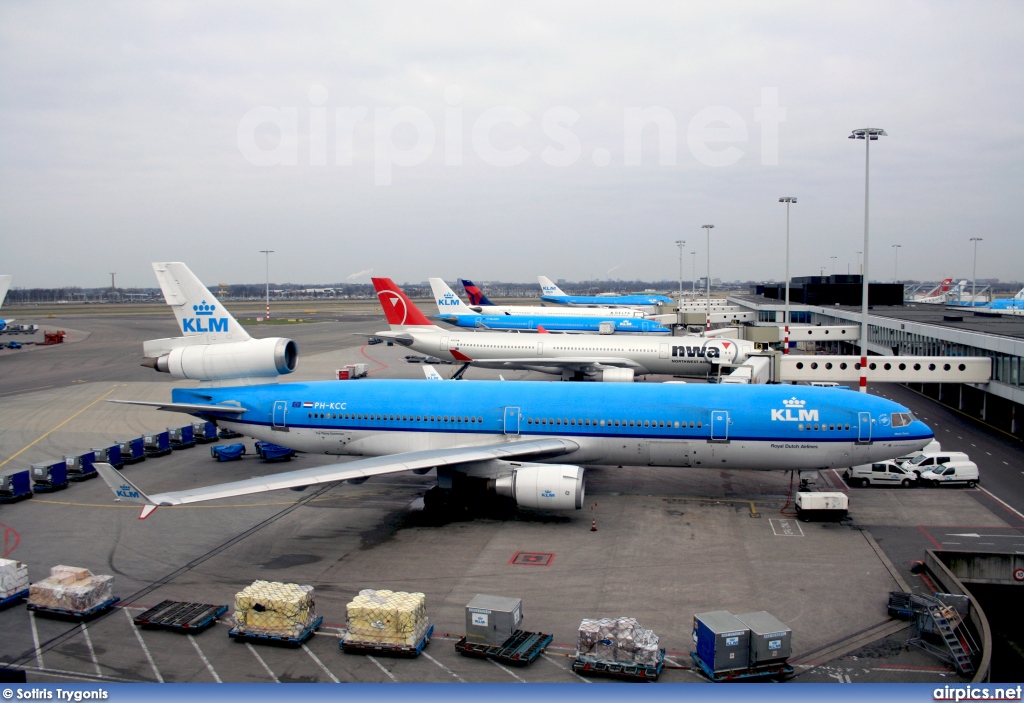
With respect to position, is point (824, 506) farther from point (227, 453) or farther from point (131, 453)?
point (131, 453)

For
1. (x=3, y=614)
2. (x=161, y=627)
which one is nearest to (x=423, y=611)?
(x=161, y=627)

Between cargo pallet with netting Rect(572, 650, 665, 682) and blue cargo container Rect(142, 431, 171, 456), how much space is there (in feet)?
90.2

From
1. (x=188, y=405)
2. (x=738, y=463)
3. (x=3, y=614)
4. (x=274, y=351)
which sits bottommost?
(x=3, y=614)

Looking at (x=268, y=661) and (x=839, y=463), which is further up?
(x=839, y=463)

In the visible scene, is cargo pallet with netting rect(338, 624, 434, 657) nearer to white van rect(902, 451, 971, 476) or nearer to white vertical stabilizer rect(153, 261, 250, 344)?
white vertical stabilizer rect(153, 261, 250, 344)

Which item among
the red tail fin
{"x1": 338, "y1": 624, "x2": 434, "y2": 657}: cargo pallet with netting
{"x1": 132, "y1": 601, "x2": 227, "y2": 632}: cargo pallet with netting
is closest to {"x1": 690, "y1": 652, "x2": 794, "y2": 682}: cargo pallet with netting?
{"x1": 338, "y1": 624, "x2": 434, "y2": 657}: cargo pallet with netting

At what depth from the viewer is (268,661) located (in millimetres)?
15695

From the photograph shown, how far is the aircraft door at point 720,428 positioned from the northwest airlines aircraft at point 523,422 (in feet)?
0.12

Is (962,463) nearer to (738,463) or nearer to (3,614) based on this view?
(738,463)

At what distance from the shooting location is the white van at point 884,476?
29.3m

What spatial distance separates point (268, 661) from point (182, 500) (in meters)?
5.03

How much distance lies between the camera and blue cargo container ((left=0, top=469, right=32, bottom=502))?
27.6m

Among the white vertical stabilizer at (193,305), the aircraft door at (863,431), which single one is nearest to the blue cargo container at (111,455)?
the white vertical stabilizer at (193,305)

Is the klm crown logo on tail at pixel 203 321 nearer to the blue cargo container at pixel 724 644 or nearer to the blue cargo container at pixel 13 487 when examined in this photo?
the blue cargo container at pixel 13 487
